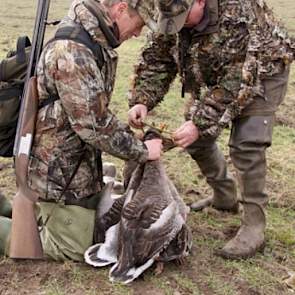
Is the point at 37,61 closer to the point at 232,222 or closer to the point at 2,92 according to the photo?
the point at 2,92

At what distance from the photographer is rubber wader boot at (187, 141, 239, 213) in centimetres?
522

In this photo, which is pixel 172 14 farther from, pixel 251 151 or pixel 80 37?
pixel 251 151

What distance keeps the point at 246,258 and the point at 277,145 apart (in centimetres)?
264

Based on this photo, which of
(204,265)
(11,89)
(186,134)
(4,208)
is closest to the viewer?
(11,89)

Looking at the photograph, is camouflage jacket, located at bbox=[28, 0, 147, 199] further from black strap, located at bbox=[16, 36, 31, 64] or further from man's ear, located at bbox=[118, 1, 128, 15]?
black strap, located at bbox=[16, 36, 31, 64]

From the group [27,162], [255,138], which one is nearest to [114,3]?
[27,162]

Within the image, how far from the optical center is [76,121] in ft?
13.1

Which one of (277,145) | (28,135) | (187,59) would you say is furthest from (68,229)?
(277,145)

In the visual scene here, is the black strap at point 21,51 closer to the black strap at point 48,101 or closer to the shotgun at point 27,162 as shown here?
the shotgun at point 27,162

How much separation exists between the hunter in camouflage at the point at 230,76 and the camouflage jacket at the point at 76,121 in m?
0.44

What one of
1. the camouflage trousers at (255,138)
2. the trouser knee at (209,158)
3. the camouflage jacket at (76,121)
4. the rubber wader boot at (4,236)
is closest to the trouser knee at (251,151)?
the camouflage trousers at (255,138)

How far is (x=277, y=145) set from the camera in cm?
707

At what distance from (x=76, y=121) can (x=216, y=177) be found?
1.66m

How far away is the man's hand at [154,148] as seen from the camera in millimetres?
4273
